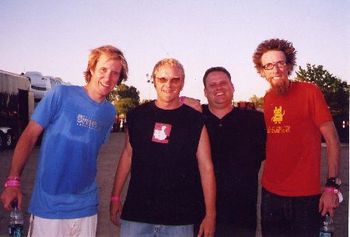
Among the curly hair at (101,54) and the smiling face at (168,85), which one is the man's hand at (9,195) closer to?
the curly hair at (101,54)

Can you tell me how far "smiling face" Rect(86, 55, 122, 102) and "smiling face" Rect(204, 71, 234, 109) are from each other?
66cm

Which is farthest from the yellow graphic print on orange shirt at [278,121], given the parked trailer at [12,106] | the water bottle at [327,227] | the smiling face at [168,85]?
the parked trailer at [12,106]

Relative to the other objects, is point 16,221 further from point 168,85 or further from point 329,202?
point 329,202

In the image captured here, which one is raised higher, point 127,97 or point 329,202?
point 127,97

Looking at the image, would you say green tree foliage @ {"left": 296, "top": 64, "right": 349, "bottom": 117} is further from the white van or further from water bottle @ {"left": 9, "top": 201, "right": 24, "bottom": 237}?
water bottle @ {"left": 9, "top": 201, "right": 24, "bottom": 237}

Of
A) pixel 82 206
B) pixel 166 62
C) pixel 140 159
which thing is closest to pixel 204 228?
pixel 140 159

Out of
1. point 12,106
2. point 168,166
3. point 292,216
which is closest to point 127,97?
point 12,106

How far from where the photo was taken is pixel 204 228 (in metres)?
2.59

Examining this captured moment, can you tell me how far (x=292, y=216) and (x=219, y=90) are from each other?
1007mm

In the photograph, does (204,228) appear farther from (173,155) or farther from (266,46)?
(266,46)

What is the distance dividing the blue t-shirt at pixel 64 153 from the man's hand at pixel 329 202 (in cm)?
154

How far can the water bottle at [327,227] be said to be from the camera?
2.74 m

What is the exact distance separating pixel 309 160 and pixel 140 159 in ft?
3.92

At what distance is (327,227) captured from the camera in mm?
2760
